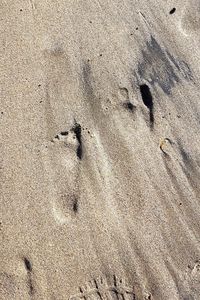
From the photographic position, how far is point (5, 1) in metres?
4.19

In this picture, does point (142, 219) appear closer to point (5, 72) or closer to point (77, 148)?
point (77, 148)

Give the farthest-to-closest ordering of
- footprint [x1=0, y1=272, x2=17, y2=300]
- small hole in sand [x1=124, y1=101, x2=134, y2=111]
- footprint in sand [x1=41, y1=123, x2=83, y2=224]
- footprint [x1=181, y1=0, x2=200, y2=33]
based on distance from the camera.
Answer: footprint [x1=181, y1=0, x2=200, y2=33] < small hole in sand [x1=124, y1=101, x2=134, y2=111] < footprint in sand [x1=41, y1=123, x2=83, y2=224] < footprint [x1=0, y1=272, x2=17, y2=300]

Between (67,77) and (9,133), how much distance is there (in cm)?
68

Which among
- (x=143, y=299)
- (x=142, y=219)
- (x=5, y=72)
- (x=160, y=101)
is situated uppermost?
(x=160, y=101)

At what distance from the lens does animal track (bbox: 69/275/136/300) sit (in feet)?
12.6

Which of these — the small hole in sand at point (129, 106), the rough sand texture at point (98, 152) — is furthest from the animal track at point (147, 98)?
the small hole in sand at point (129, 106)

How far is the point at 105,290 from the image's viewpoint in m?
3.85

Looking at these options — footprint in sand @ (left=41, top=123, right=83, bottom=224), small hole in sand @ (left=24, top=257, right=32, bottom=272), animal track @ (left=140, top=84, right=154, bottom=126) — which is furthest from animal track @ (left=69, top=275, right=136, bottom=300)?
animal track @ (left=140, top=84, right=154, bottom=126)

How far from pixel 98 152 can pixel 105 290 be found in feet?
3.65

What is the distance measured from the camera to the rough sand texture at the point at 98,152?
386 centimetres

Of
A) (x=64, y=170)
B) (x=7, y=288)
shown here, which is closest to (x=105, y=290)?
(x=7, y=288)

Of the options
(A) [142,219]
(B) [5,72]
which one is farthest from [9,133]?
(A) [142,219]

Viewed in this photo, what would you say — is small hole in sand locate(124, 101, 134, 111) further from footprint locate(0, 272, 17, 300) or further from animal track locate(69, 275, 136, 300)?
footprint locate(0, 272, 17, 300)

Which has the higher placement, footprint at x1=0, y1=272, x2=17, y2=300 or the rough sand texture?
the rough sand texture
